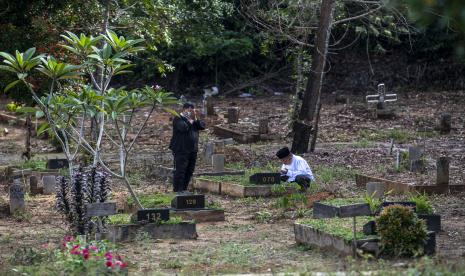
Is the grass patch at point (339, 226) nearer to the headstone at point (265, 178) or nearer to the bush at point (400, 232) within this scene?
the bush at point (400, 232)

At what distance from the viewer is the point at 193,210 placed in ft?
51.5

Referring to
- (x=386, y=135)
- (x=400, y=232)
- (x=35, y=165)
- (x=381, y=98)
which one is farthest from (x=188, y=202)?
(x=381, y=98)

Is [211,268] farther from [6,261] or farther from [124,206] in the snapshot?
[124,206]

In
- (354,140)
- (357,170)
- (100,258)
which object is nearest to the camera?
(100,258)

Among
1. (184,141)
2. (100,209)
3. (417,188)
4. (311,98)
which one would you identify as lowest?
(100,209)

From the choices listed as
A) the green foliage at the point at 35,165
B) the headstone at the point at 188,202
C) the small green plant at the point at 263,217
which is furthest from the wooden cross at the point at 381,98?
the headstone at the point at 188,202

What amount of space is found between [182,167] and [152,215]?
4484mm

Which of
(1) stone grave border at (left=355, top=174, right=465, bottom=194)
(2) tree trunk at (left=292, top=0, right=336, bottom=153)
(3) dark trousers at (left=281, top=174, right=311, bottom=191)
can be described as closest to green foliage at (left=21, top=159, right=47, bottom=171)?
(3) dark trousers at (left=281, top=174, right=311, bottom=191)

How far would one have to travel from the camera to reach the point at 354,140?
27609 mm

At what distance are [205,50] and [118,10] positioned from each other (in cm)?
1566

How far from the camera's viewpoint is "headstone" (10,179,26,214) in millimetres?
16688

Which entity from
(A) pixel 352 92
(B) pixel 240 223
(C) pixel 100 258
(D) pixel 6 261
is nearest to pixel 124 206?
(B) pixel 240 223

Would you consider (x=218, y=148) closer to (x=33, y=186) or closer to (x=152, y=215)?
(x=33, y=186)

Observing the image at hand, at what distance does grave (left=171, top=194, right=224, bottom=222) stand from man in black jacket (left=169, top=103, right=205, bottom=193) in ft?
8.43
